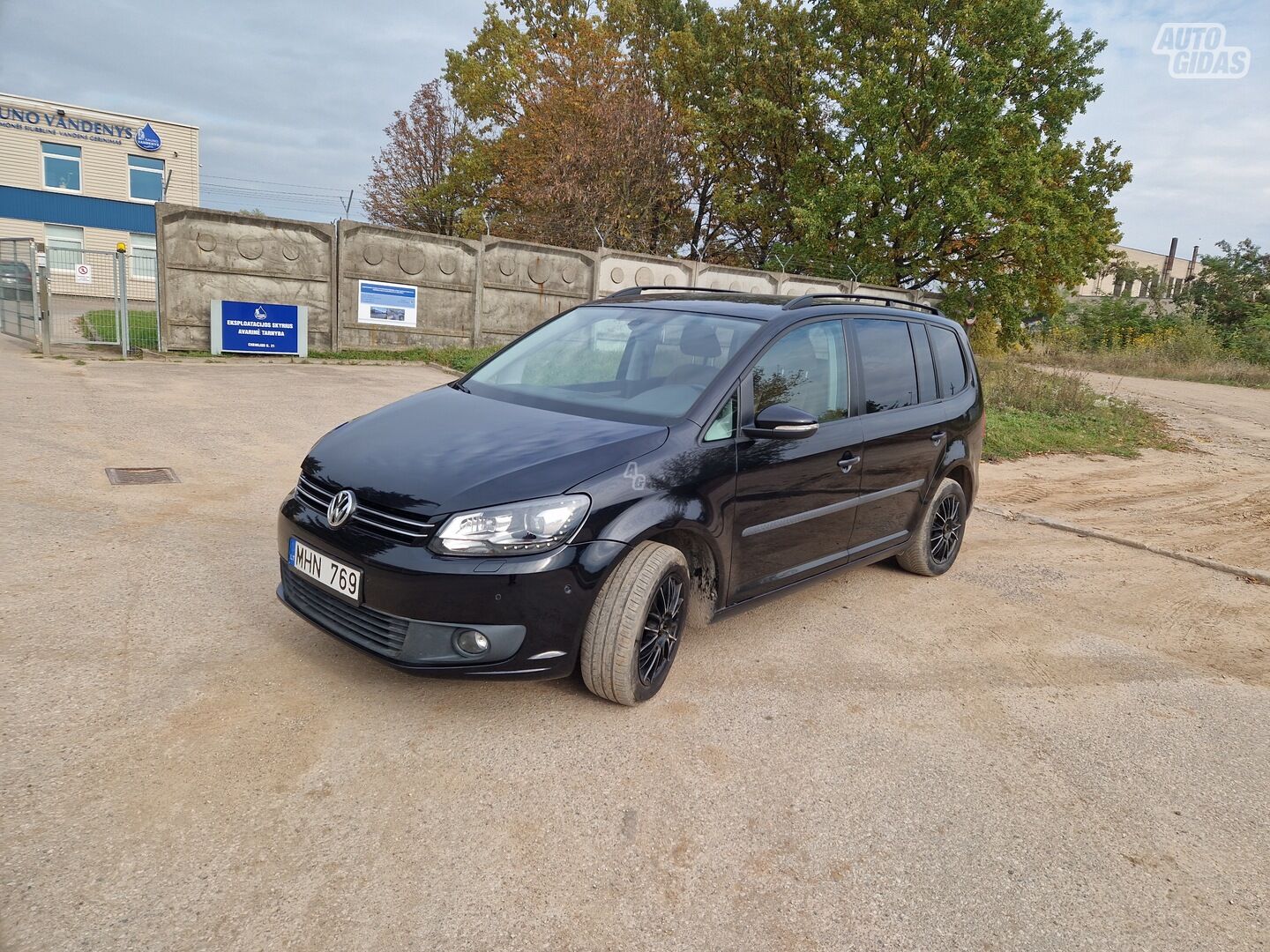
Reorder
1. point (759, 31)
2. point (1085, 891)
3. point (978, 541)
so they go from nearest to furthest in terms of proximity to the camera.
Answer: point (1085, 891) < point (978, 541) < point (759, 31)

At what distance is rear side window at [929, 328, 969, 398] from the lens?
530cm

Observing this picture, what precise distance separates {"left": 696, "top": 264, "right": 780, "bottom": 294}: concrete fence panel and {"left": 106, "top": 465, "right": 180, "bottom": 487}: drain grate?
13.9 metres

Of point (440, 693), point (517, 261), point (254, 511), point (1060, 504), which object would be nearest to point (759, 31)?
point (517, 261)

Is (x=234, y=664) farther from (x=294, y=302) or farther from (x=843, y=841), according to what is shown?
(x=294, y=302)

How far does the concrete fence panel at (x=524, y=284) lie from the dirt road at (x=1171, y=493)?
10.2m

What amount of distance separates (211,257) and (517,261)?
18.5 ft

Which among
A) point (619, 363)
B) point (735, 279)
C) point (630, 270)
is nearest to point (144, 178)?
point (630, 270)

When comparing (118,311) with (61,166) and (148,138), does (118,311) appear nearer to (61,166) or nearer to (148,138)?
(148,138)

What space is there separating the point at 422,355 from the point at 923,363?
11550 mm

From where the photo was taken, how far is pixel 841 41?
26.0 m

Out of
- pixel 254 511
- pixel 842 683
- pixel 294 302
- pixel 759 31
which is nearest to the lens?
pixel 842 683

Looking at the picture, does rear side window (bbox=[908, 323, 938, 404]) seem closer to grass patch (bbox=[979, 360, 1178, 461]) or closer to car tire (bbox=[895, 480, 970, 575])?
car tire (bbox=[895, 480, 970, 575])

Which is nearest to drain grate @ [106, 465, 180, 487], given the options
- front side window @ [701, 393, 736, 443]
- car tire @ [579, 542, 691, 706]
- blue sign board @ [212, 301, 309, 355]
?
car tire @ [579, 542, 691, 706]

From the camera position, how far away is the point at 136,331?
1352cm
